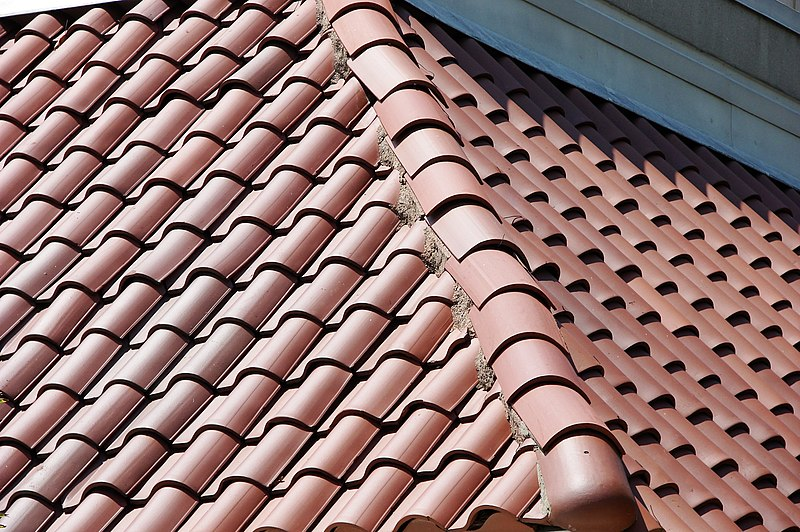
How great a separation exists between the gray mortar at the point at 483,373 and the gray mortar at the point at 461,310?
14 centimetres

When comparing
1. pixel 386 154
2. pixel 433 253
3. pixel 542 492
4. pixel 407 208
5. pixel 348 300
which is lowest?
pixel 542 492

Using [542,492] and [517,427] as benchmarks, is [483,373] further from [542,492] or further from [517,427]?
[542,492]

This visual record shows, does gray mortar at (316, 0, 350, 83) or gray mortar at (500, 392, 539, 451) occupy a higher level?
gray mortar at (316, 0, 350, 83)

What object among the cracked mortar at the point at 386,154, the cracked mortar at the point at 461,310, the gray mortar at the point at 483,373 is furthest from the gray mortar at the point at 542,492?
the cracked mortar at the point at 386,154

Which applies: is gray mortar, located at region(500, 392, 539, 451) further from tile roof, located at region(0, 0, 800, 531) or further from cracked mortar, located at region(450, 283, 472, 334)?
cracked mortar, located at region(450, 283, 472, 334)

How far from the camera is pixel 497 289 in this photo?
4.77 m

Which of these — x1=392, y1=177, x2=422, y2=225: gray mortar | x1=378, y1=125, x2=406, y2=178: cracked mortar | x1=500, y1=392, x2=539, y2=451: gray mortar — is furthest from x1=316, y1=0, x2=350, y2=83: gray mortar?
x1=500, y1=392, x2=539, y2=451: gray mortar

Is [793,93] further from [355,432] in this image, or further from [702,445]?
[355,432]

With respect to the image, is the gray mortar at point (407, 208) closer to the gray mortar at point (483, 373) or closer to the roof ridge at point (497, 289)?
the roof ridge at point (497, 289)

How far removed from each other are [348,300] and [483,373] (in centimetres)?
75

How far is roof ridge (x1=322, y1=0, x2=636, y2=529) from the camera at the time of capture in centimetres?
406

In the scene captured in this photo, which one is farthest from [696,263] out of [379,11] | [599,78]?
[379,11]

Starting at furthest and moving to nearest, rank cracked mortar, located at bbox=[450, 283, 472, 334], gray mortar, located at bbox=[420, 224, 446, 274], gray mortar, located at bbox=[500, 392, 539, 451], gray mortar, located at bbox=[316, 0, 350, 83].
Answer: gray mortar, located at bbox=[316, 0, 350, 83] → gray mortar, located at bbox=[420, 224, 446, 274] → cracked mortar, located at bbox=[450, 283, 472, 334] → gray mortar, located at bbox=[500, 392, 539, 451]

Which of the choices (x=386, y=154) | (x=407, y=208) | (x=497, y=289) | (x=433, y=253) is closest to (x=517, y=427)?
(x=497, y=289)
